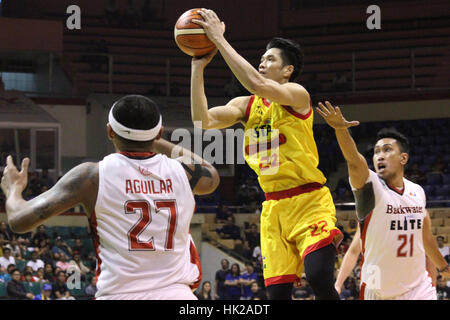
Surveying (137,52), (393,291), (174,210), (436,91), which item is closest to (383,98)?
(436,91)

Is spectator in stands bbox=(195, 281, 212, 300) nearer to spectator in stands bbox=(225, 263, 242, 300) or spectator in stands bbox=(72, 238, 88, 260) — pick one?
spectator in stands bbox=(225, 263, 242, 300)

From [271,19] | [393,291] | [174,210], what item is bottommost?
[393,291]

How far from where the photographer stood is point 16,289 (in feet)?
38.2

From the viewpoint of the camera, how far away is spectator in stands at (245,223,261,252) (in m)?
14.7

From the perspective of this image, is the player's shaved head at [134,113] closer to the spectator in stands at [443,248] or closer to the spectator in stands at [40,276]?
the spectator in stands at [40,276]

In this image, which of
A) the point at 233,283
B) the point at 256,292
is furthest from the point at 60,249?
the point at 256,292

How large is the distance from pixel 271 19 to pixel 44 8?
20.2 ft

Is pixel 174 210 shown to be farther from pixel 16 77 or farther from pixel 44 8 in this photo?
pixel 44 8

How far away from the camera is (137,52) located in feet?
64.4

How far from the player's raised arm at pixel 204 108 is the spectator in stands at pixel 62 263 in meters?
8.16

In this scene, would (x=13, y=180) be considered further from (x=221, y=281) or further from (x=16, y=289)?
(x=221, y=281)

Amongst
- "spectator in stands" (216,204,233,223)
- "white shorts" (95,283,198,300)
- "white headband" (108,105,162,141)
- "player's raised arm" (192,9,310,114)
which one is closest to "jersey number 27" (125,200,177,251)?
"white shorts" (95,283,198,300)

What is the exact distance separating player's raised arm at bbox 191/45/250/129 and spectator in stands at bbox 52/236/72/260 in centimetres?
860

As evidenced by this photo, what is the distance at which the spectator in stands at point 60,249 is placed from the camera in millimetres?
13180
